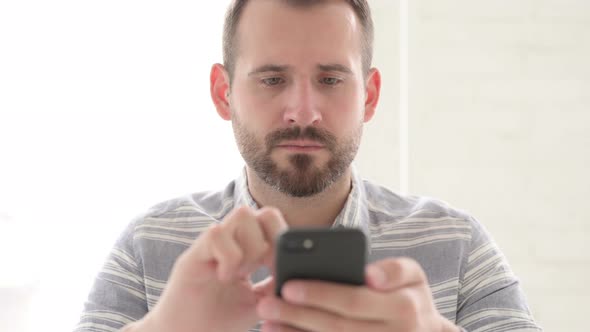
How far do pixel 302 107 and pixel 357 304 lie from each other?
0.58 metres

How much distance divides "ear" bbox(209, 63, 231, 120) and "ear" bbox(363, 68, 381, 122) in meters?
0.29

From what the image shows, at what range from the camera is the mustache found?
128 cm

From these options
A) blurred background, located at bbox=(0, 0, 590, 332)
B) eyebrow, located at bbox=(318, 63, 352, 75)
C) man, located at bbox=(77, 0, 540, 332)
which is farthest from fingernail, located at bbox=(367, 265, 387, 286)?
blurred background, located at bbox=(0, 0, 590, 332)

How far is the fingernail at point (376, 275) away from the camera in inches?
30.3

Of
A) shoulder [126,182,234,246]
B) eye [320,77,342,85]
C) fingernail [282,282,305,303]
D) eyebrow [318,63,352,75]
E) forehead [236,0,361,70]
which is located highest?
forehead [236,0,361,70]

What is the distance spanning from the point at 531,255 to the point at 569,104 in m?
0.49

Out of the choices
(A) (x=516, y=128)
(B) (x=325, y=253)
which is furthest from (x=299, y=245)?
(A) (x=516, y=128)

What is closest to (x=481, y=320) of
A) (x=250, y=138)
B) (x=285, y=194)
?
(x=285, y=194)

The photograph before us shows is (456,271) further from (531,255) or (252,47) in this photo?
(531,255)

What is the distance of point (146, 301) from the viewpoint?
1.33 m

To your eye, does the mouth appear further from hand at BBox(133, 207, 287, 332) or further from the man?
hand at BBox(133, 207, 287, 332)

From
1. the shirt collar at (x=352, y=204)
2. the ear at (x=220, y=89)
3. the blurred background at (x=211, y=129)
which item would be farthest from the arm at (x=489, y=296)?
the blurred background at (x=211, y=129)

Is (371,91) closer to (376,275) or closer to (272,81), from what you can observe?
(272,81)

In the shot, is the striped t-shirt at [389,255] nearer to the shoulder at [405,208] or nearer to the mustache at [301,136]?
the shoulder at [405,208]
